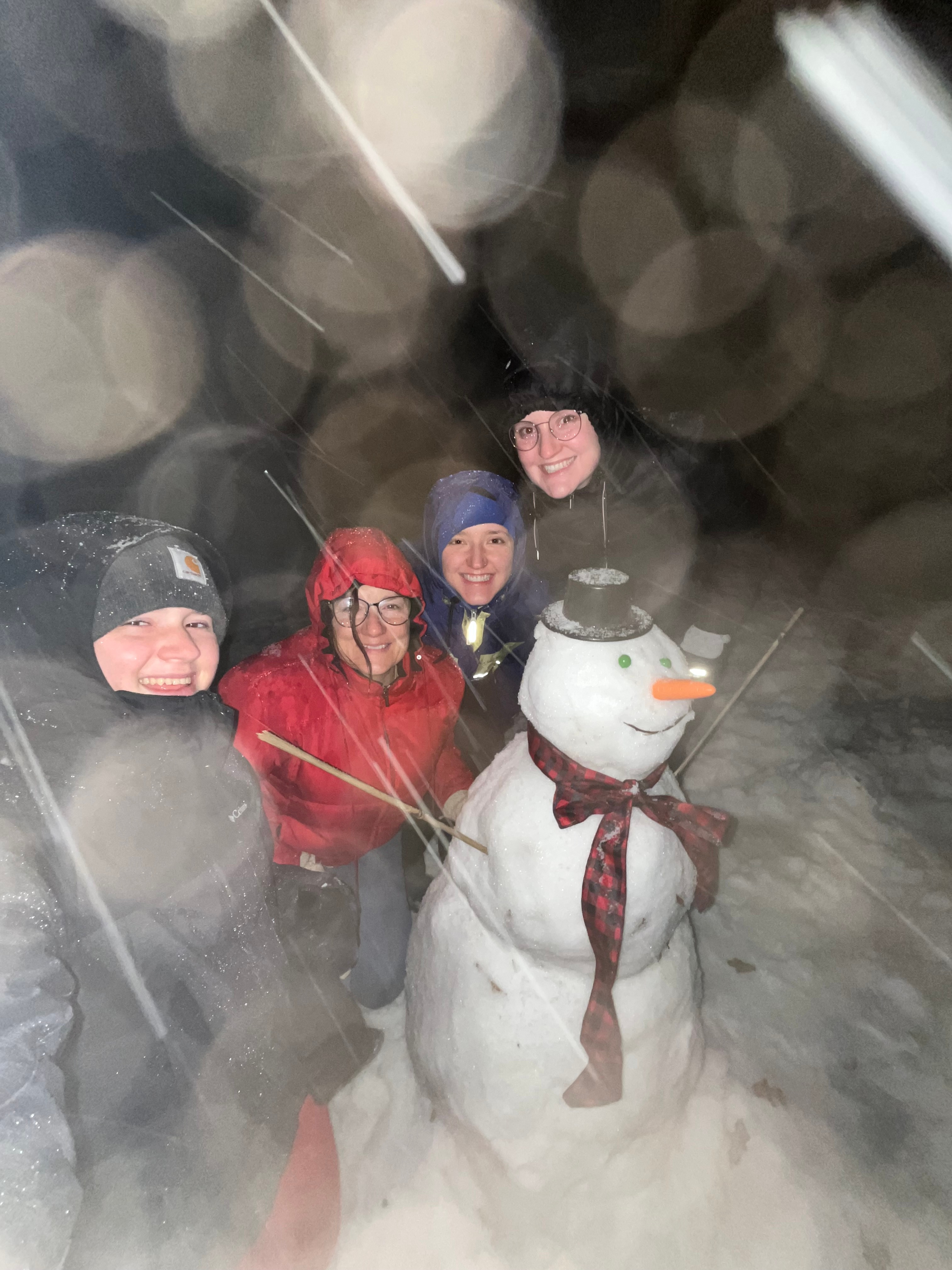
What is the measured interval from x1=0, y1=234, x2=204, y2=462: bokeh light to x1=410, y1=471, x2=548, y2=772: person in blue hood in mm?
996

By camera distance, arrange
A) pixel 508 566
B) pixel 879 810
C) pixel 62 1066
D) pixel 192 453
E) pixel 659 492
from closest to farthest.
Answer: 1. pixel 62 1066
2. pixel 508 566
3. pixel 192 453
4. pixel 659 492
5. pixel 879 810

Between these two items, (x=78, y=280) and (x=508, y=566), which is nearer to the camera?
(x=78, y=280)

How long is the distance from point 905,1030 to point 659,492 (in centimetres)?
200

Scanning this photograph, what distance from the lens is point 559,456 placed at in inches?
70.1

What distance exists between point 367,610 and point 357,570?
0.36 feet

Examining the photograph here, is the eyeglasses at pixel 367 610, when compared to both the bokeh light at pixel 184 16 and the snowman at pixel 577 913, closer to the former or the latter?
the snowman at pixel 577 913

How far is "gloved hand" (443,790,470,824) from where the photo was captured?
59.4 inches

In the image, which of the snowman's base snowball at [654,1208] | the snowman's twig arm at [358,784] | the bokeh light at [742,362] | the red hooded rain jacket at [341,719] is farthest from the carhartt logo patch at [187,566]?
the bokeh light at [742,362]

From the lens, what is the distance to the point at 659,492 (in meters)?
2.31

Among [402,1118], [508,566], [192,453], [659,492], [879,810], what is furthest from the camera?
[879,810]

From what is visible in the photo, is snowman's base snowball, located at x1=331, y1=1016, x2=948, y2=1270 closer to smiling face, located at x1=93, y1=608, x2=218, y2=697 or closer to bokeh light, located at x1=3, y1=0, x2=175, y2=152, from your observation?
smiling face, located at x1=93, y1=608, x2=218, y2=697

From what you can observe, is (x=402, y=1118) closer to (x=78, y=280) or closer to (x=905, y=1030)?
(x=905, y=1030)

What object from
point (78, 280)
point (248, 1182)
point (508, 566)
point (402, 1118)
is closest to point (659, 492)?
point (508, 566)

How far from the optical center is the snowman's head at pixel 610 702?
1.03 metres
